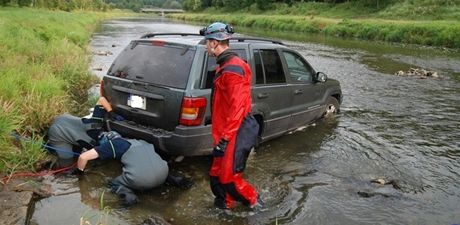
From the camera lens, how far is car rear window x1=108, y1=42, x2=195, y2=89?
5754mm

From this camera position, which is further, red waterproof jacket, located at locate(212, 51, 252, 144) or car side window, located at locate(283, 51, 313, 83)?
car side window, located at locate(283, 51, 313, 83)

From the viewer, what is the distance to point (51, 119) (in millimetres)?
6906

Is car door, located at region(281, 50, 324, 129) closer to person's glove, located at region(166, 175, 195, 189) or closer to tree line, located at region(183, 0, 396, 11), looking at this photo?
person's glove, located at region(166, 175, 195, 189)

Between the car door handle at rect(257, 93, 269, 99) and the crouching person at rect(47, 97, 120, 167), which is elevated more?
the car door handle at rect(257, 93, 269, 99)

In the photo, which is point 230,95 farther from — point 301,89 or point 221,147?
point 301,89

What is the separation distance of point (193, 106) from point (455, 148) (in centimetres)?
533

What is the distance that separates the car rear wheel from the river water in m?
0.21

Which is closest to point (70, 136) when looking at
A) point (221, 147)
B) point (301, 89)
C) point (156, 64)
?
point (156, 64)

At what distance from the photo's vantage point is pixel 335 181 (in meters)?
6.49

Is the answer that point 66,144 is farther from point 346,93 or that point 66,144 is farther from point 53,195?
point 346,93

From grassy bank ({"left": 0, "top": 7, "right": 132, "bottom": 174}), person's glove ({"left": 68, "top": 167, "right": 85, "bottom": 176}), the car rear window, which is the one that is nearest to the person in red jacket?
the car rear window

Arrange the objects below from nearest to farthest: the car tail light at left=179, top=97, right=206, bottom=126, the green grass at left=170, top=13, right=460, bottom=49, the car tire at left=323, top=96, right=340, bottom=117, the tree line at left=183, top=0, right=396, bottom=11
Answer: the car tail light at left=179, top=97, right=206, bottom=126
the car tire at left=323, top=96, right=340, bottom=117
the green grass at left=170, top=13, right=460, bottom=49
the tree line at left=183, top=0, right=396, bottom=11

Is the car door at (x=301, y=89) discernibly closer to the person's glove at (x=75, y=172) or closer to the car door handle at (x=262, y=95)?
the car door handle at (x=262, y=95)

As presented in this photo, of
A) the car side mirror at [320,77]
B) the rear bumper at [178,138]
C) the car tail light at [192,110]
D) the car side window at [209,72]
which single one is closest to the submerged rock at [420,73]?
the car side mirror at [320,77]
